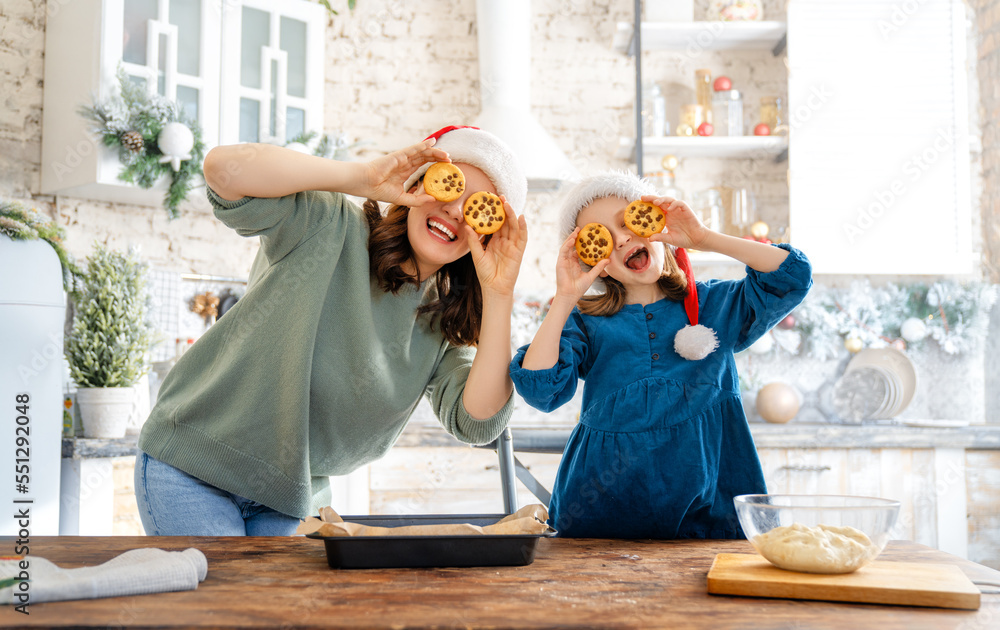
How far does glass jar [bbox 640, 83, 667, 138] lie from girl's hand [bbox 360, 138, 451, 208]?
90.1 inches

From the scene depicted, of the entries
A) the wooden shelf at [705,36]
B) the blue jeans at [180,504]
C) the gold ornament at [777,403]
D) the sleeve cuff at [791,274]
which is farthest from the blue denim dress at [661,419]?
the wooden shelf at [705,36]

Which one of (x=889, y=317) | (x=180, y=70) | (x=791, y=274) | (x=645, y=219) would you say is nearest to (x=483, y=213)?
(x=645, y=219)

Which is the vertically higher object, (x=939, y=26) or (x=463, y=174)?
(x=939, y=26)

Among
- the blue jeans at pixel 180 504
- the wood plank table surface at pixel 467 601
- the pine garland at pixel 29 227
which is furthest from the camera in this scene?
the pine garland at pixel 29 227

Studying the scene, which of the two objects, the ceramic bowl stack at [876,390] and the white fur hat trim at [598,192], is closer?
the white fur hat trim at [598,192]

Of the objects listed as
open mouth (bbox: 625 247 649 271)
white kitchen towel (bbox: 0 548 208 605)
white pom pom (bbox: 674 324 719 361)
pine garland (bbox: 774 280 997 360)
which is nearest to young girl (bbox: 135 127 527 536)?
open mouth (bbox: 625 247 649 271)

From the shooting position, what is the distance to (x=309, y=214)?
1.49 m

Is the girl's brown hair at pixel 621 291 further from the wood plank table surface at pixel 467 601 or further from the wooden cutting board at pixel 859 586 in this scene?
the wooden cutting board at pixel 859 586

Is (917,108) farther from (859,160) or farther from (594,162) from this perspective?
(594,162)

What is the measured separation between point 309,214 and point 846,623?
1139 mm

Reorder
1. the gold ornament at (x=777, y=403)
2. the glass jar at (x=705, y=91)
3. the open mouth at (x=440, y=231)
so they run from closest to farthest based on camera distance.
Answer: the open mouth at (x=440, y=231)
the gold ornament at (x=777, y=403)
the glass jar at (x=705, y=91)

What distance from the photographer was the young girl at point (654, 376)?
1445 mm

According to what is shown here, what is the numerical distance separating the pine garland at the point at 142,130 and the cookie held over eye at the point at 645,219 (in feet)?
6.97

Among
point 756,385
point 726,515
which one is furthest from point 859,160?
point 726,515
